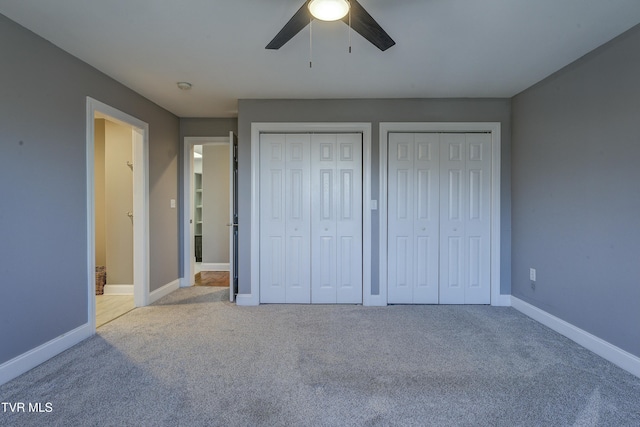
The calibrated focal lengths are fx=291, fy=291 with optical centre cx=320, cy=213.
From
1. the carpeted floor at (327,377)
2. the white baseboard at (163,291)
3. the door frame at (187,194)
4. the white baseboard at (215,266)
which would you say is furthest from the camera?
the white baseboard at (215,266)

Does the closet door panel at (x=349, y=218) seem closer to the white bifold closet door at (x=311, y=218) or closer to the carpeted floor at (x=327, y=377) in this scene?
the white bifold closet door at (x=311, y=218)

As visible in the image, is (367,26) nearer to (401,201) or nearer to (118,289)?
(401,201)

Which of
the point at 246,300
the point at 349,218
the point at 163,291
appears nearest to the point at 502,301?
the point at 349,218

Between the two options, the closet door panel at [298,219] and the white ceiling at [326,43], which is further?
the closet door panel at [298,219]

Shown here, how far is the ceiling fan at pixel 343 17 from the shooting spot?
147 centimetres

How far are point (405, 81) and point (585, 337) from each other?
279 centimetres

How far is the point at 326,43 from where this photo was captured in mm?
2295

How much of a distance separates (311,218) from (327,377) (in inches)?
72.7

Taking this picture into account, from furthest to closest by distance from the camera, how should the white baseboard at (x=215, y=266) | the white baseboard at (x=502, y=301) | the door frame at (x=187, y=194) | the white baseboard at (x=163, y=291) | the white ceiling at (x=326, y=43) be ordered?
the white baseboard at (x=215, y=266), the door frame at (x=187, y=194), the white baseboard at (x=163, y=291), the white baseboard at (x=502, y=301), the white ceiling at (x=326, y=43)

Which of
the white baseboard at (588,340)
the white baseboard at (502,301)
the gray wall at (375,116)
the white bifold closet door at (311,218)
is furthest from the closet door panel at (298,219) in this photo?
the white baseboard at (588,340)

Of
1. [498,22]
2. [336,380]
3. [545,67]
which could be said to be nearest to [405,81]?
[498,22]

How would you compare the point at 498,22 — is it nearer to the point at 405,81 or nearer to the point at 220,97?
the point at 405,81

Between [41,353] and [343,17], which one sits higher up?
[343,17]

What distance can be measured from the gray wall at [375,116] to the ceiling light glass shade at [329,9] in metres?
1.88
